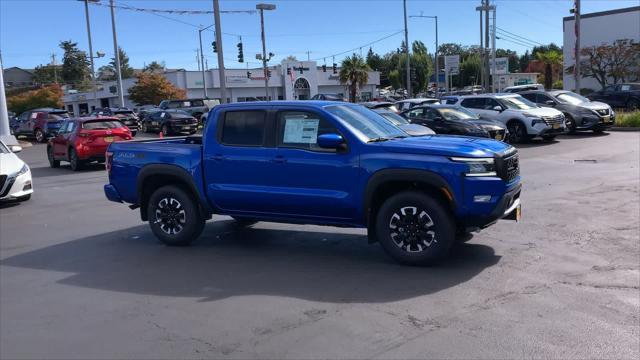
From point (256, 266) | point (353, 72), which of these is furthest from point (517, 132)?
point (353, 72)

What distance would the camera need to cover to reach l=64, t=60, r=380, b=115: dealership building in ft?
229

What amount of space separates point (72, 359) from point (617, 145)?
58.7 ft

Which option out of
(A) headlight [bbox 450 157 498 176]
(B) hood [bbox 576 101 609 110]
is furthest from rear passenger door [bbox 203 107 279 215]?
(B) hood [bbox 576 101 609 110]

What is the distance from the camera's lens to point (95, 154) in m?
18.3

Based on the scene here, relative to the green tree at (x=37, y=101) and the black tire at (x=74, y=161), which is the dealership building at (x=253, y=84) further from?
the black tire at (x=74, y=161)

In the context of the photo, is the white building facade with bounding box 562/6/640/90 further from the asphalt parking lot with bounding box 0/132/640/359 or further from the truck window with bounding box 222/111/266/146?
the truck window with bounding box 222/111/266/146

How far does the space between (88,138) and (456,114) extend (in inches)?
462

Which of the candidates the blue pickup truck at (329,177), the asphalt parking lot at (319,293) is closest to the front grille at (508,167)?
the blue pickup truck at (329,177)

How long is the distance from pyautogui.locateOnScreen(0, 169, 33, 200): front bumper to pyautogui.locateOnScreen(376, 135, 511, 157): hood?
8534mm

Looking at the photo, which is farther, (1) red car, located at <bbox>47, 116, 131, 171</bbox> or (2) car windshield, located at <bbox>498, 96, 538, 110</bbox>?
(2) car windshield, located at <bbox>498, 96, 538, 110</bbox>

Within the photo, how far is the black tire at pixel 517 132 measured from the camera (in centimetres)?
2020

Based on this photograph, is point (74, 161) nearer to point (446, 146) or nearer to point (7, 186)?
point (7, 186)

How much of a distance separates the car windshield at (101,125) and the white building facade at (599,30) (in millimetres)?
42736

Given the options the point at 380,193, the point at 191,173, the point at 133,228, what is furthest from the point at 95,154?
the point at 380,193
